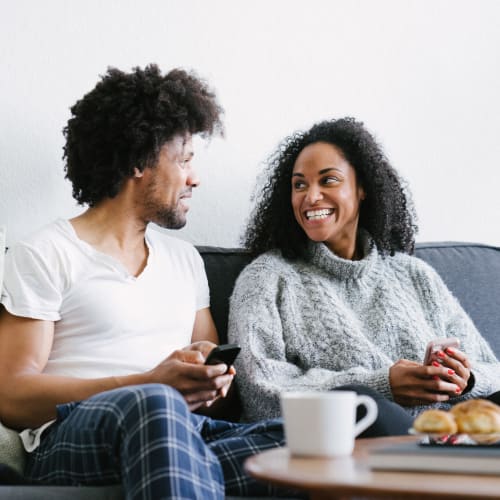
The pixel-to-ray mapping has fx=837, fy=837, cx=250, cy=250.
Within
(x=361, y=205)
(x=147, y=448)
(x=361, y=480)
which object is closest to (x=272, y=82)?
(x=361, y=205)

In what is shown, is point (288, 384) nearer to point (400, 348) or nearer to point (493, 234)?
point (400, 348)

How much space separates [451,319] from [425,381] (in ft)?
1.26

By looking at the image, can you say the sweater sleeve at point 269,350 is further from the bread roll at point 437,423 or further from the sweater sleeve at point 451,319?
the bread roll at point 437,423

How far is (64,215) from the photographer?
2152 millimetres

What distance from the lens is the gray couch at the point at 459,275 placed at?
207 centimetres

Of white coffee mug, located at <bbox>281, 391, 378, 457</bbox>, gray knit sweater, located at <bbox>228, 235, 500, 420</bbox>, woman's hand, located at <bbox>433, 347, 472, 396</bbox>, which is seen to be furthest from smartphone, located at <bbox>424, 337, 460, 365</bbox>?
white coffee mug, located at <bbox>281, 391, 378, 457</bbox>

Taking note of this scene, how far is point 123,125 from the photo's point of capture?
191 cm

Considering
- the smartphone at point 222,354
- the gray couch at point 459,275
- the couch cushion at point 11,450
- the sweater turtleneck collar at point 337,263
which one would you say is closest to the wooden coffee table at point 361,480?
the smartphone at point 222,354

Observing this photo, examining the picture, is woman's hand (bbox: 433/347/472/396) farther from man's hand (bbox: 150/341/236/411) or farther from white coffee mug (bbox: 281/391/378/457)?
white coffee mug (bbox: 281/391/378/457)

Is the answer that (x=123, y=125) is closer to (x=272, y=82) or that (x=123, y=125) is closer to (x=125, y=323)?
(x=125, y=323)

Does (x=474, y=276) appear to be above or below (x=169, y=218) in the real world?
below

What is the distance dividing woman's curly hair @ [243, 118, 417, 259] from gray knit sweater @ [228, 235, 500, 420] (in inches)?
2.1

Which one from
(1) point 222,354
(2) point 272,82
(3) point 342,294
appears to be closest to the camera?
(1) point 222,354

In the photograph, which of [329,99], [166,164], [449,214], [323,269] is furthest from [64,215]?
[449,214]
